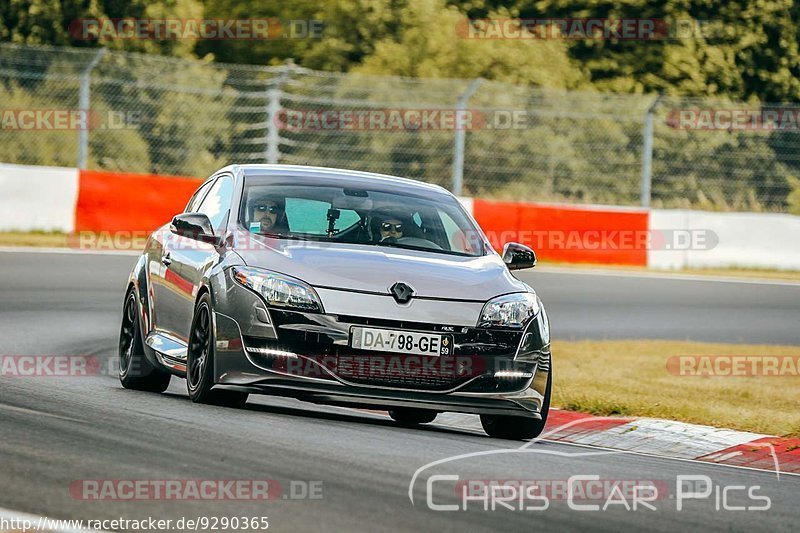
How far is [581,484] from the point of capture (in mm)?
7227

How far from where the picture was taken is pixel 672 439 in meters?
9.90

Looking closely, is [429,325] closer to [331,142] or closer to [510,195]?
[510,195]

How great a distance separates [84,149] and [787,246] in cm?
1177

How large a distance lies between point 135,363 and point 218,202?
4.23 feet

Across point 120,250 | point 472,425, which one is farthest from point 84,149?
point 472,425

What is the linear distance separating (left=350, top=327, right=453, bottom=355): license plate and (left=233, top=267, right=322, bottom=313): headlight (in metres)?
0.26

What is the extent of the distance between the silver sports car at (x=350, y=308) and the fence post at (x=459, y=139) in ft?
58.4

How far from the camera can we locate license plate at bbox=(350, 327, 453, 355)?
845cm

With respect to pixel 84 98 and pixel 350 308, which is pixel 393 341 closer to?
pixel 350 308

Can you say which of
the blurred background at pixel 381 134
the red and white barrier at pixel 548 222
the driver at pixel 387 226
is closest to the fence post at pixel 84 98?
the blurred background at pixel 381 134
